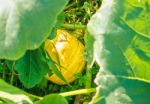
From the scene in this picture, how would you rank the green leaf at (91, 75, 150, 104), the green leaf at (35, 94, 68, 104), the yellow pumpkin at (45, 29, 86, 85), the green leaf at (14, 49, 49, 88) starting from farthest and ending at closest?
the yellow pumpkin at (45, 29, 86, 85) → the green leaf at (14, 49, 49, 88) → the green leaf at (35, 94, 68, 104) → the green leaf at (91, 75, 150, 104)

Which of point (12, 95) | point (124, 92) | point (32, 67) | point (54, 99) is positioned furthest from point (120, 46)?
point (32, 67)

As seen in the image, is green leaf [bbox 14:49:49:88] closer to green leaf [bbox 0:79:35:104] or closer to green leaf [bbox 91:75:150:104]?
green leaf [bbox 0:79:35:104]

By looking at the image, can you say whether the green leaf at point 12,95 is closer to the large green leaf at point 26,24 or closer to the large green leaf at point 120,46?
the large green leaf at point 26,24

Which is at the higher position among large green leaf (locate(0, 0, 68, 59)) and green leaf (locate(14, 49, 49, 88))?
large green leaf (locate(0, 0, 68, 59))

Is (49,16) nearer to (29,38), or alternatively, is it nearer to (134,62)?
(29,38)

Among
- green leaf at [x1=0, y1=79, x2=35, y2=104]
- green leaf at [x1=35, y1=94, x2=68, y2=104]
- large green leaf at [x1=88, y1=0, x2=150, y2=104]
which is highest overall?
large green leaf at [x1=88, y1=0, x2=150, y2=104]

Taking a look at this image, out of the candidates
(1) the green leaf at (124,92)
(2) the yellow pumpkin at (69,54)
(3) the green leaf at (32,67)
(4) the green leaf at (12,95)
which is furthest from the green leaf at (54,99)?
(2) the yellow pumpkin at (69,54)

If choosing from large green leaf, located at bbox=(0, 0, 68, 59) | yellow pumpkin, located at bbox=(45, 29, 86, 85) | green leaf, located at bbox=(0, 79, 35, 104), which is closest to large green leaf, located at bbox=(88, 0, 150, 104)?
large green leaf, located at bbox=(0, 0, 68, 59)

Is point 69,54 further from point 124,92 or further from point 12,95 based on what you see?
point 124,92
